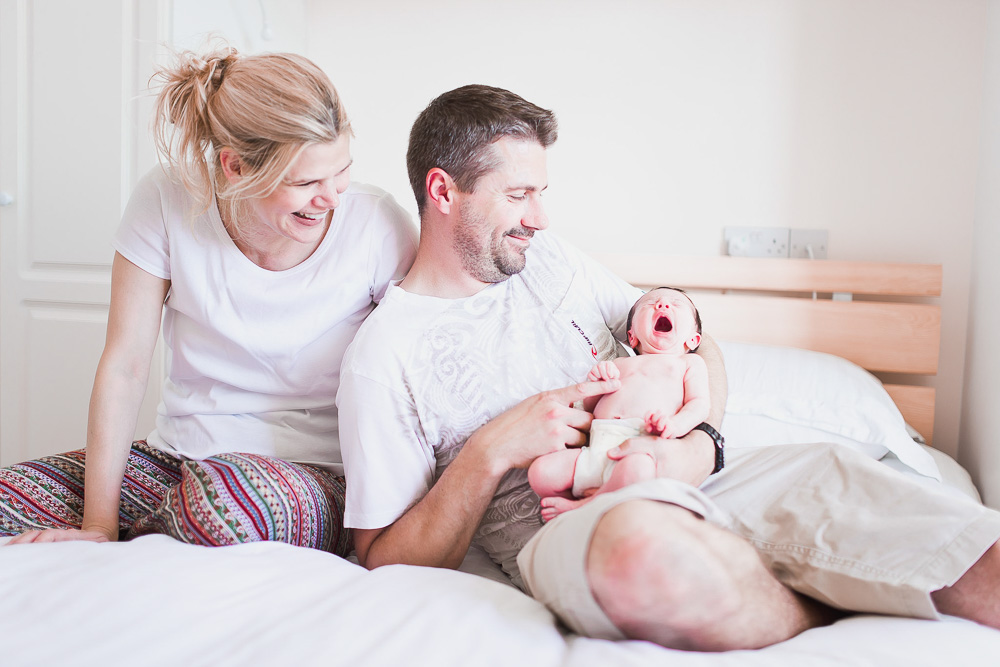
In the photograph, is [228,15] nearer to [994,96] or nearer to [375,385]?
[375,385]

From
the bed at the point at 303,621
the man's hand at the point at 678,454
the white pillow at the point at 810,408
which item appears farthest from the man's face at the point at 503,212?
the white pillow at the point at 810,408

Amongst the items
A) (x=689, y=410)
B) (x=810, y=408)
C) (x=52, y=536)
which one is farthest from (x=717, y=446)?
(x=52, y=536)

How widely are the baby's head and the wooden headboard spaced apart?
37.8 inches

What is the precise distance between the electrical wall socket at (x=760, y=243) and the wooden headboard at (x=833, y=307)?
0.07m

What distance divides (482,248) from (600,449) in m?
0.43

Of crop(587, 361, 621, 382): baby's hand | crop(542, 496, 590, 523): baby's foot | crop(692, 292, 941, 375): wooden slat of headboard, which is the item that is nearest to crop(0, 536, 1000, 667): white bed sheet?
crop(542, 496, 590, 523): baby's foot

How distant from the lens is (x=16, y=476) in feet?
4.07

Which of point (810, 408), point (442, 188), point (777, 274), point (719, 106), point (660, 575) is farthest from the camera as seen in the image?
point (719, 106)

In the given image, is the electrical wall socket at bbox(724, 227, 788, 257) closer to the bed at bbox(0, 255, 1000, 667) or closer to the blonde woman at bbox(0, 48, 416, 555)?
the blonde woman at bbox(0, 48, 416, 555)

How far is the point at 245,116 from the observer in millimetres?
1162

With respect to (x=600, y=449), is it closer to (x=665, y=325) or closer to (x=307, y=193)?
(x=665, y=325)

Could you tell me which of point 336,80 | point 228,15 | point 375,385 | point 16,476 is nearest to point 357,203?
point 375,385

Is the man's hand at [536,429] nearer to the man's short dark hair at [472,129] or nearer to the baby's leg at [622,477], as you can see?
the baby's leg at [622,477]

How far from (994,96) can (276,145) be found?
2018 millimetres
